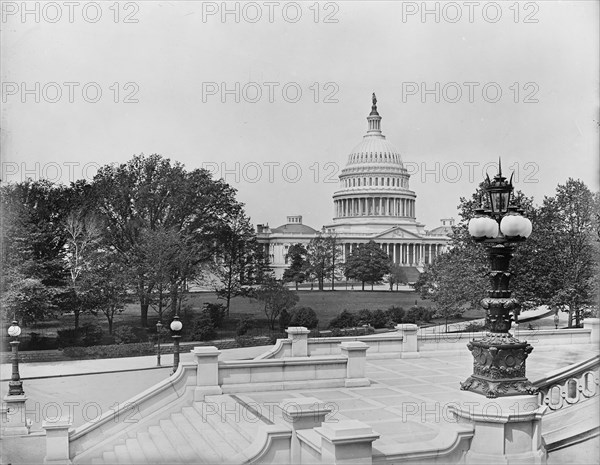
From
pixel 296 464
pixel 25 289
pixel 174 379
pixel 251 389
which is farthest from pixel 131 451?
pixel 25 289

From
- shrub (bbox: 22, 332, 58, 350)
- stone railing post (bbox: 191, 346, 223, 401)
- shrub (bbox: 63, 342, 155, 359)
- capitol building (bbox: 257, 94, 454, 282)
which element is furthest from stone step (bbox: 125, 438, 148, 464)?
capitol building (bbox: 257, 94, 454, 282)

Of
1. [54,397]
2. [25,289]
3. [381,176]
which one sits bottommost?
[54,397]

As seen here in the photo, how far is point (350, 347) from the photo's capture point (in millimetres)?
17984

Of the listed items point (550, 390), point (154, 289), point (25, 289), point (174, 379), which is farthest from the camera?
point (154, 289)

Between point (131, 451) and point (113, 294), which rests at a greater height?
point (113, 294)

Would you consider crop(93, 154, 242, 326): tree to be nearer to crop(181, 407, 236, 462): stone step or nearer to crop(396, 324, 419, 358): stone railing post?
crop(396, 324, 419, 358): stone railing post

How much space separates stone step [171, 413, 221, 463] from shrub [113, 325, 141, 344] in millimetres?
25697

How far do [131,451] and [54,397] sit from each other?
1255 cm

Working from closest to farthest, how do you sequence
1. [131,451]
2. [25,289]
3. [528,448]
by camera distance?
[528,448]
[131,451]
[25,289]

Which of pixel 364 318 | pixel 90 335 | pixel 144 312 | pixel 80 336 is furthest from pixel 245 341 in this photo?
pixel 364 318

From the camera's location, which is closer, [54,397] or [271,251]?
[54,397]

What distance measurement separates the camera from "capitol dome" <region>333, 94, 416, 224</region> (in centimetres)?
12388

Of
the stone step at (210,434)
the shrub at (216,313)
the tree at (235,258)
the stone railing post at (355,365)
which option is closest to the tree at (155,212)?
the tree at (235,258)

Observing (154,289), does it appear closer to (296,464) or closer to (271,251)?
(296,464)
